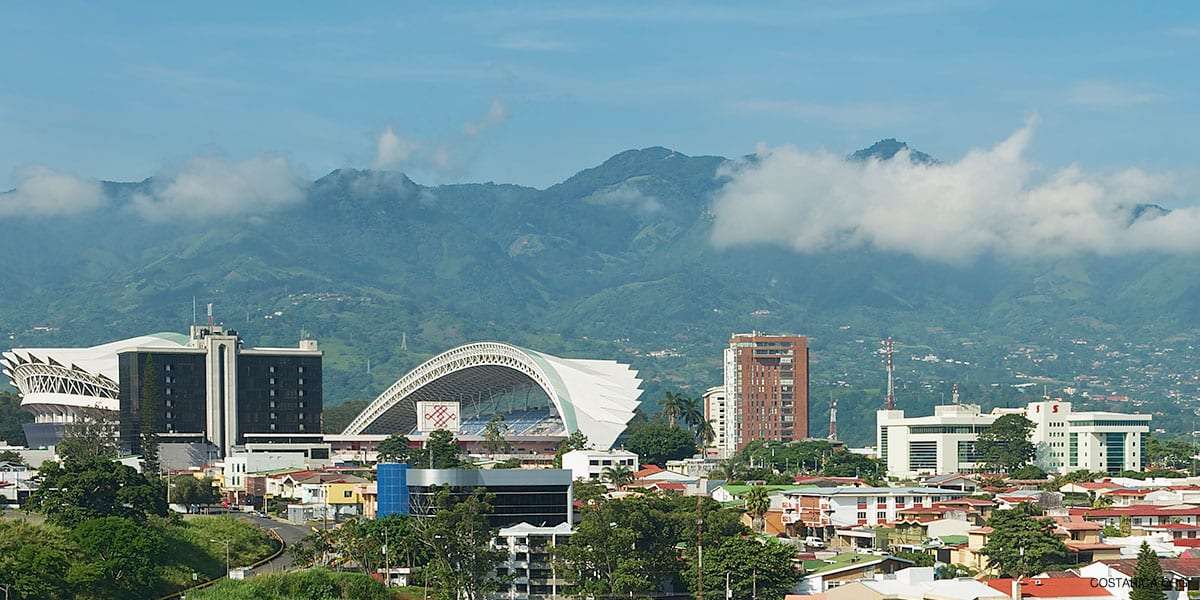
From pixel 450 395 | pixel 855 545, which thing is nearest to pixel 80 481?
pixel 855 545

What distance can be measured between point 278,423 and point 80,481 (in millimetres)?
57131

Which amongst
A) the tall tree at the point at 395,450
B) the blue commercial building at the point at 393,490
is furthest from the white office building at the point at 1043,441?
the blue commercial building at the point at 393,490

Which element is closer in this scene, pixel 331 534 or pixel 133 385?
pixel 331 534

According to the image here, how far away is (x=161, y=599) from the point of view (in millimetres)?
80188

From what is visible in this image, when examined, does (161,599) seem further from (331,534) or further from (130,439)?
(130,439)

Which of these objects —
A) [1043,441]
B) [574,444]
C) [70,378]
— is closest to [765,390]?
[1043,441]

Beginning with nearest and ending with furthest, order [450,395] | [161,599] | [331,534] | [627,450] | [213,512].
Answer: [161,599], [331,534], [213,512], [627,450], [450,395]

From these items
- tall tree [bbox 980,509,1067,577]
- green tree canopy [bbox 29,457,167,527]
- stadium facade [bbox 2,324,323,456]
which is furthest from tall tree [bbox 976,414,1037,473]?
green tree canopy [bbox 29,457,167,527]

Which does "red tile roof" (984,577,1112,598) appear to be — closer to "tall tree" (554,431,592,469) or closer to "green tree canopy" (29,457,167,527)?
"green tree canopy" (29,457,167,527)

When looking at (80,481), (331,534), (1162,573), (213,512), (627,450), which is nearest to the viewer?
(1162,573)

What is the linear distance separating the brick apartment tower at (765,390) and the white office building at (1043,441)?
139 ft

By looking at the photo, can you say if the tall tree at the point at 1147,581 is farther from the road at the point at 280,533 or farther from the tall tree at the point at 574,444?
the tall tree at the point at 574,444

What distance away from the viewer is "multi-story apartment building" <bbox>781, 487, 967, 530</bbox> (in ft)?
318

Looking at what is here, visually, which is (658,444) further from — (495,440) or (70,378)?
(70,378)
